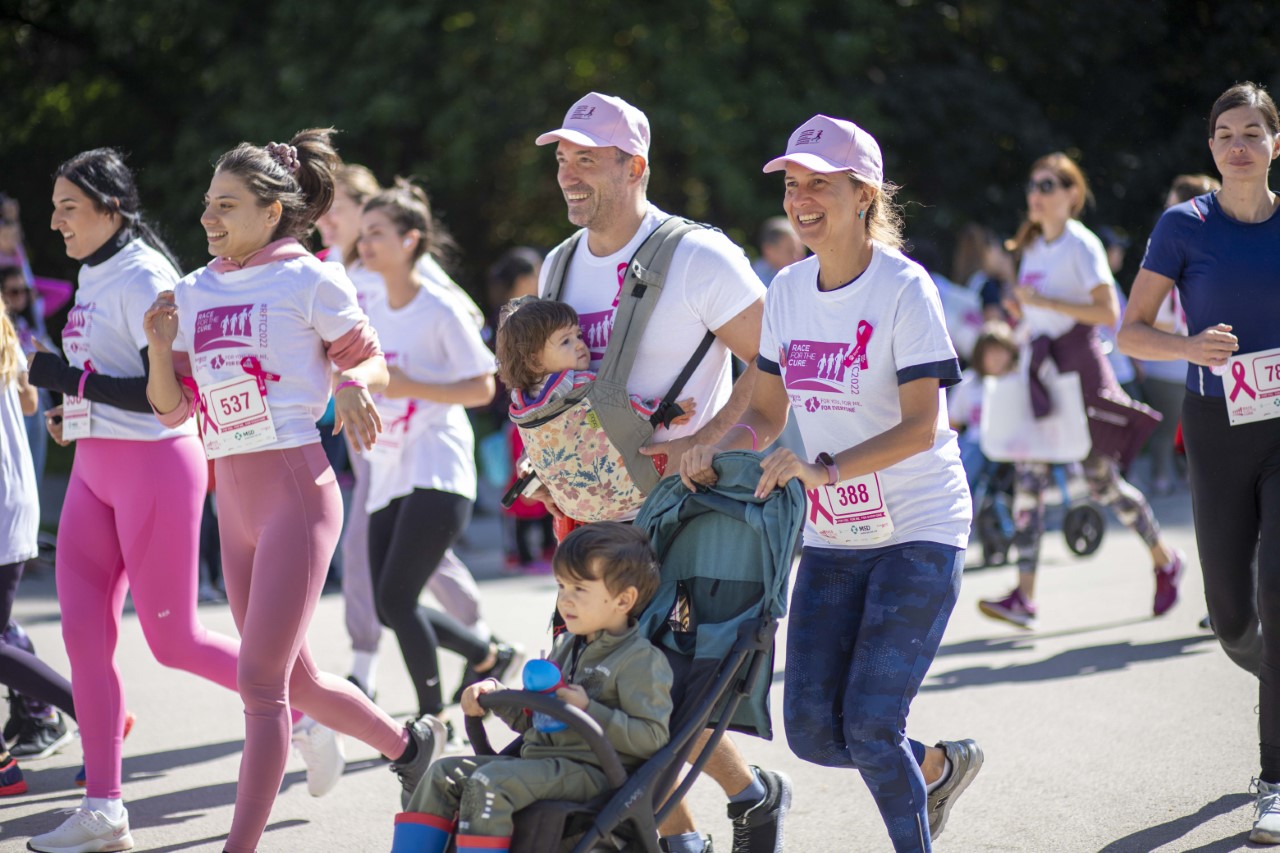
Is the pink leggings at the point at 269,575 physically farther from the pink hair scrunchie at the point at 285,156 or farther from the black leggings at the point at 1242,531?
the black leggings at the point at 1242,531

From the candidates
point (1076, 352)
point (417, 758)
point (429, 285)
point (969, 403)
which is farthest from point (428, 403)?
point (969, 403)

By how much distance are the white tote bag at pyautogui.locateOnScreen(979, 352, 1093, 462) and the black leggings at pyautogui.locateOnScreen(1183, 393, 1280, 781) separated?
3.34m

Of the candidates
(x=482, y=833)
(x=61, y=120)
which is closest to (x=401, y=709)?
(x=482, y=833)

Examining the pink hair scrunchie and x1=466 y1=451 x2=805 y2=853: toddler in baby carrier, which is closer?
x1=466 y1=451 x2=805 y2=853: toddler in baby carrier

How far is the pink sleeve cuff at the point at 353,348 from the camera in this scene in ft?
14.4

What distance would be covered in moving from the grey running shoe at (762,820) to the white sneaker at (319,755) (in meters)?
1.56

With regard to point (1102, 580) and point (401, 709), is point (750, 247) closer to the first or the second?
point (1102, 580)

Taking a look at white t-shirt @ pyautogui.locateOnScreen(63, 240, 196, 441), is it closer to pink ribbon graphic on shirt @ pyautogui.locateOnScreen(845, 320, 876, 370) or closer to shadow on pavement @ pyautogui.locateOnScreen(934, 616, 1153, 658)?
pink ribbon graphic on shirt @ pyautogui.locateOnScreen(845, 320, 876, 370)

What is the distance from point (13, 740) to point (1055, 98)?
54.3ft

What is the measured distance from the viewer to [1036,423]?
8102 millimetres

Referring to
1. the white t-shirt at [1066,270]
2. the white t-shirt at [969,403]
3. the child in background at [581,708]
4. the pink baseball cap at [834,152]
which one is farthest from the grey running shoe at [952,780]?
the white t-shirt at [969,403]

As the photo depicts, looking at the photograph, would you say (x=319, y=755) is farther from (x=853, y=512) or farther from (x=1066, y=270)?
(x=1066, y=270)

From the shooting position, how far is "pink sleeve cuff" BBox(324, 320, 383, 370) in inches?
173

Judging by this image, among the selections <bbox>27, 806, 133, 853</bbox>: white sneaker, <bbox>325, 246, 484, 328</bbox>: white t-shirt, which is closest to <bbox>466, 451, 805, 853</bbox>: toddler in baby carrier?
<bbox>27, 806, 133, 853</bbox>: white sneaker
